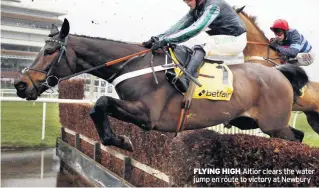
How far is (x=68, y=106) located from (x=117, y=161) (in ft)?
10.5

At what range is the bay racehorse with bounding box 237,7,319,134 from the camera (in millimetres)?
5379

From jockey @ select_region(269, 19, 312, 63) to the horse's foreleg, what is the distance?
8.30ft

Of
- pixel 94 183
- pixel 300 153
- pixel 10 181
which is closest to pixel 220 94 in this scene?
pixel 300 153

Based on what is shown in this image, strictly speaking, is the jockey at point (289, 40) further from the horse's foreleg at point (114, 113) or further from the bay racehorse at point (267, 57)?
the horse's foreleg at point (114, 113)

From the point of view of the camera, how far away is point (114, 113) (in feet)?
11.7

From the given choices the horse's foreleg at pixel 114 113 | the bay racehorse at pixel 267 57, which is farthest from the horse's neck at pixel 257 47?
the horse's foreleg at pixel 114 113

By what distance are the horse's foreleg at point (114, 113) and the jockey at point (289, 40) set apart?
8.30 ft

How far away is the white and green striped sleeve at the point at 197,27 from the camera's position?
3.79 metres

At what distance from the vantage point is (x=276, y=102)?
4.39m

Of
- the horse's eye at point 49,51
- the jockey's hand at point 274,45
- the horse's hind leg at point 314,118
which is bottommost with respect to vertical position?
the horse's hind leg at point 314,118

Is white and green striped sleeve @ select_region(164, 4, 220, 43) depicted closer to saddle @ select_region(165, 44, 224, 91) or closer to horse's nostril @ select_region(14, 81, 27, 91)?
saddle @ select_region(165, 44, 224, 91)

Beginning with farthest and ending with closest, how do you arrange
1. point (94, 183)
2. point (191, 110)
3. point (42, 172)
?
1. point (42, 172)
2. point (94, 183)
3. point (191, 110)

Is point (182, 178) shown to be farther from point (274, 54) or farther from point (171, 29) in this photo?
point (274, 54)

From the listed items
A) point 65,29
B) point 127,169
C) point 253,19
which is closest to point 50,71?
point 65,29
